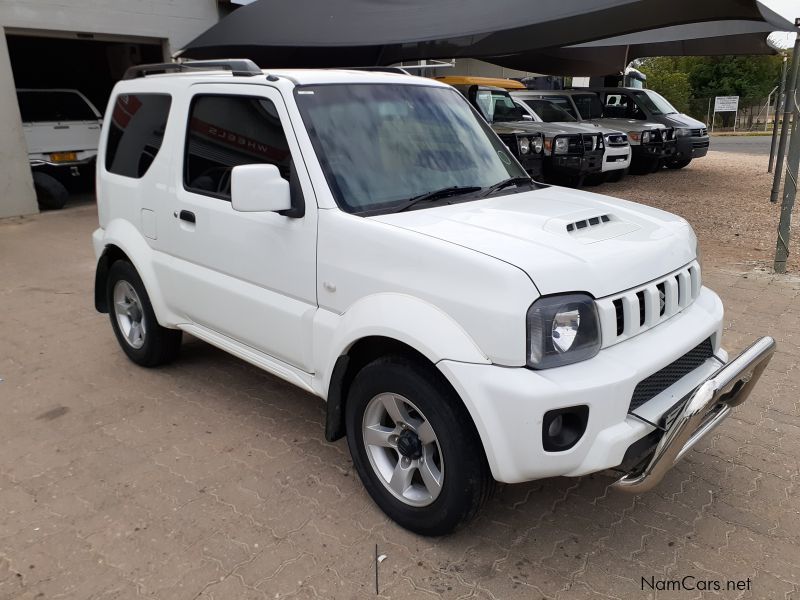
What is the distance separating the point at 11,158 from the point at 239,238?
929cm

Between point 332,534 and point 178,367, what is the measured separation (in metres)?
2.34

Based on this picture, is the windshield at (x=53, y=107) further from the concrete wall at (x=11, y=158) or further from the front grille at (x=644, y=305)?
the front grille at (x=644, y=305)

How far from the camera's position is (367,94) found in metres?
3.48

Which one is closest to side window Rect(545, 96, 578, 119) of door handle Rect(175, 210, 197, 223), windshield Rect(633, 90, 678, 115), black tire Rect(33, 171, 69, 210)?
windshield Rect(633, 90, 678, 115)

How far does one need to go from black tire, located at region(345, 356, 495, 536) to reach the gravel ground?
5.86 meters

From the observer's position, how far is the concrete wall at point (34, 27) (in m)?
10.5

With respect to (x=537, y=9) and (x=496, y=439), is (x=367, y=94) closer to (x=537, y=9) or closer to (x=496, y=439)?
(x=496, y=439)

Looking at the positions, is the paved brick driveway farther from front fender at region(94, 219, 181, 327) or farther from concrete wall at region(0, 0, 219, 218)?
concrete wall at region(0, 0, 219, 218)

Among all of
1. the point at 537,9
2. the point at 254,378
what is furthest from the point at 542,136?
the point at 254,378

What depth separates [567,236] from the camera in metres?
2.78

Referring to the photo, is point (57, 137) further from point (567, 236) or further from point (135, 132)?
point (567, 236)

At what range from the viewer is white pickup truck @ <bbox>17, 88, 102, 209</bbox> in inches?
457

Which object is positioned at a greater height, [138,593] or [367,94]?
[367,94]

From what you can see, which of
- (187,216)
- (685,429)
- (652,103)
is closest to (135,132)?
(187,216)
